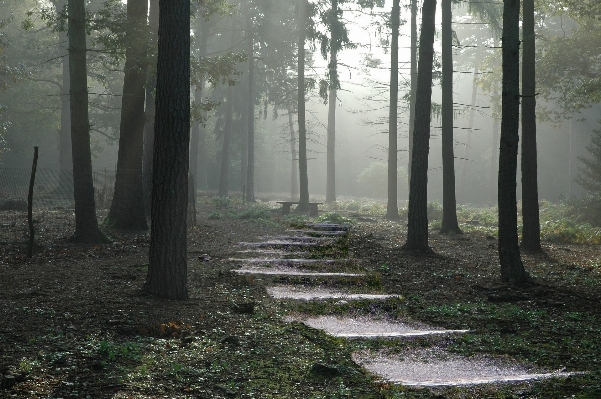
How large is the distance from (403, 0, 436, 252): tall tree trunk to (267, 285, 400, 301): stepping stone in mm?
4601

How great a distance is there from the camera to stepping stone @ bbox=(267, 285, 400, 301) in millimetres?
8445

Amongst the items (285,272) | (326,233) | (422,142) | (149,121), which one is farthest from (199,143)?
(285,272)

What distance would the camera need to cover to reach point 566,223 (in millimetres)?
19078

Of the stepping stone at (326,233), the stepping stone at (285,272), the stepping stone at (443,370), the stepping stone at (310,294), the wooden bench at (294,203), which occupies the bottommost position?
the stepping stone at (443,370)

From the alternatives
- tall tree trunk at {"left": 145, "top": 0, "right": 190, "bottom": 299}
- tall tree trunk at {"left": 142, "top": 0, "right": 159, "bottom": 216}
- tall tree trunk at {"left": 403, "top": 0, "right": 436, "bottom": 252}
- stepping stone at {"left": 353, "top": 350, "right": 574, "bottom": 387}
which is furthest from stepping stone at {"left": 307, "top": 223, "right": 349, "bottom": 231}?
stepping stone at {"left": 353, "top": 350, "right": 574, "bottom": 387}

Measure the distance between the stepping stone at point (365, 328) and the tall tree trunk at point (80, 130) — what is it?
7618 mm

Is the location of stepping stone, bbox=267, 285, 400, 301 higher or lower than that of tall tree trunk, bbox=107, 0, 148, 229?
lower

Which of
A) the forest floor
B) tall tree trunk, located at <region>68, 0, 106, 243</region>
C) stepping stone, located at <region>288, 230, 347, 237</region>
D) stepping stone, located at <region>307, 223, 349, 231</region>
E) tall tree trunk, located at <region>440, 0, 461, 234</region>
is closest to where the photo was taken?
the forest floor

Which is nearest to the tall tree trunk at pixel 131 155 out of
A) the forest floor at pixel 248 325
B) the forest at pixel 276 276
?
the forest at pixel 276 276

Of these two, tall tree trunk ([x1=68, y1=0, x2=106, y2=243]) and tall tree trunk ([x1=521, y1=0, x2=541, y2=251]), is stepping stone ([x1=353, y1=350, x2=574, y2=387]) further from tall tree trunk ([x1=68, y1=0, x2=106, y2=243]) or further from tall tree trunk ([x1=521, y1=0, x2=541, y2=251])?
tall tree trunk ([x1=521, y1=0, x2=541, y2=251])

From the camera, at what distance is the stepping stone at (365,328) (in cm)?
645

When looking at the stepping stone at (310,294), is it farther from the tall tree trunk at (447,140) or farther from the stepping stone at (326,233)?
the tall tree trunk at (447,140)

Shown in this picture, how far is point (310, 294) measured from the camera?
8.73 meters

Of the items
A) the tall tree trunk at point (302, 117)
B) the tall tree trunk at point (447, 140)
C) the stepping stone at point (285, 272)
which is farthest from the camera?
the tall tree trunk at point (302, 117)
